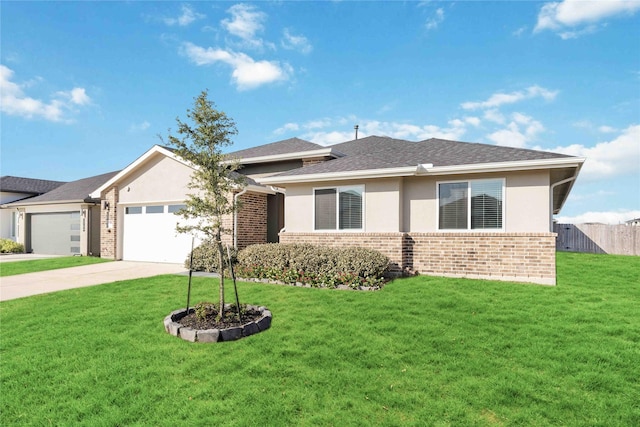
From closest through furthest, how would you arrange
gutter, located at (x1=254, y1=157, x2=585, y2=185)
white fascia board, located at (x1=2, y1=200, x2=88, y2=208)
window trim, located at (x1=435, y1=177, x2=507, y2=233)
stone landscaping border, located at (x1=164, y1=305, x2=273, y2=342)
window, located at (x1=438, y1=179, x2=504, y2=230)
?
stone landscaping border, located at (x1=164, y1=305, x2=273, y2=342), gutter, located at (x1=254, y1=157, x2=585, y2=185), window trim, located at (x1=435, y1=177, x2=507, y2=233), window, located at (x1=438, y1=179, x2=504, y2=230), white fascia board, located at (x1=2, y1=200, x2=88, y2=208)

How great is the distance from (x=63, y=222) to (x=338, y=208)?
1782cm

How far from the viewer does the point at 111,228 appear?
1617cm

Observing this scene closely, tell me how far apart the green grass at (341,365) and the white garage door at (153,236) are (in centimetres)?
681

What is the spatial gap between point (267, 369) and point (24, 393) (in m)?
2.91

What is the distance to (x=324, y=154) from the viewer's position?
14359mm

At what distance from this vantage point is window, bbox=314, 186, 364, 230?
1138 centimetres

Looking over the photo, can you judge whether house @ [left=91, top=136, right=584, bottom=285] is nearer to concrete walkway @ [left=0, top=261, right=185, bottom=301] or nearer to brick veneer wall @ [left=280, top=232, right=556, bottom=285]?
brick veneer wall @ [left=280, top=232, right=556, bottom=285]

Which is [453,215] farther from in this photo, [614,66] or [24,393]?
[24,393]

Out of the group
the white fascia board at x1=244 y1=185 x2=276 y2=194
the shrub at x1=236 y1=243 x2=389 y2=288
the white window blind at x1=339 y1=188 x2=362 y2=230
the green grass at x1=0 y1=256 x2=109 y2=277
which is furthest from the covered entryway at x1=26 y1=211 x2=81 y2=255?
the white window blind at x1=339 y1=188 x2=362 y2=230

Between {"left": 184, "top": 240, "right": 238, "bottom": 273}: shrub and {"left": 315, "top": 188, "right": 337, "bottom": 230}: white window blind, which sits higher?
{"left": 315, "top": 188, "right": 337, "bottom": 230}: white window blind

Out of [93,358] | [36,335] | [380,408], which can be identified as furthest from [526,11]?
[36,335]

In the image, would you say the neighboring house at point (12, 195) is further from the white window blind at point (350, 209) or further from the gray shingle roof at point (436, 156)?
the white window blind at point (350, 209)

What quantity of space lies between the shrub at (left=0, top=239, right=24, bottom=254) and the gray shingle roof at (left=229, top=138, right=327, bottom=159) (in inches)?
609

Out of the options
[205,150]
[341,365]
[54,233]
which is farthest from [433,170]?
[54,233]
